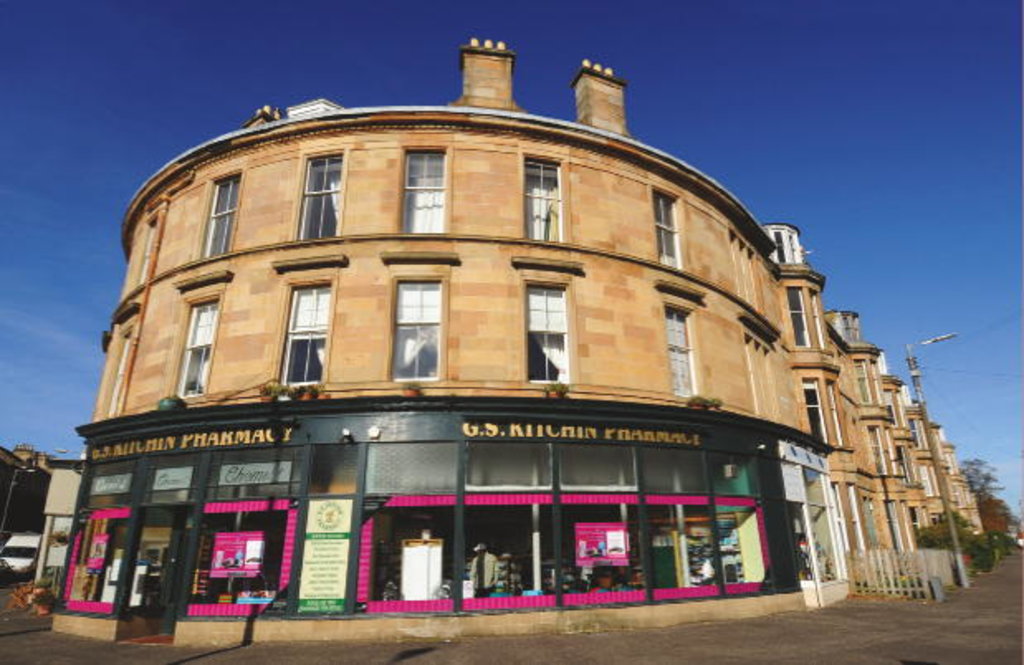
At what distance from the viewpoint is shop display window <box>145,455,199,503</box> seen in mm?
12102

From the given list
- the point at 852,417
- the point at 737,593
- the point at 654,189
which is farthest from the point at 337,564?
the point at 852,417

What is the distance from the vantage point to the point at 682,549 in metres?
12.5

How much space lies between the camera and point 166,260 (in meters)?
15.6

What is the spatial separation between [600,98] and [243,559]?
1585 cm

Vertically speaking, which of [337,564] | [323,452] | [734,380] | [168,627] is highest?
[734,380]

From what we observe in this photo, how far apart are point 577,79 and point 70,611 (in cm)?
1951

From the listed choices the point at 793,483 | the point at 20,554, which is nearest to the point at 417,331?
the point at 793,483

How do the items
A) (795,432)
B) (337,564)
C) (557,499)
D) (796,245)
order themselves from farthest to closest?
(796,245) < (795,432) < (557,499) < (337,564)

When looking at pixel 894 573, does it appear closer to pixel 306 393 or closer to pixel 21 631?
pixel 306 393

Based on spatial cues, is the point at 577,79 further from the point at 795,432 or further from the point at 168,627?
the point at 168,627

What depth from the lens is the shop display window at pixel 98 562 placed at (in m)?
12.1

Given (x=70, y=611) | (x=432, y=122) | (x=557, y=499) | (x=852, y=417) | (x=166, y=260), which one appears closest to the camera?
(x=557, y=499)

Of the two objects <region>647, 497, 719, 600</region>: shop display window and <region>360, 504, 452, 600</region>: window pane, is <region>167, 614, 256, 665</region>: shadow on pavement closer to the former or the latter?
<region>360, 504, 452, 600</region>: window pane

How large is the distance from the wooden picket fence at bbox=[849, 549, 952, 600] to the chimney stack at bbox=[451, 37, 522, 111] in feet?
58.8
